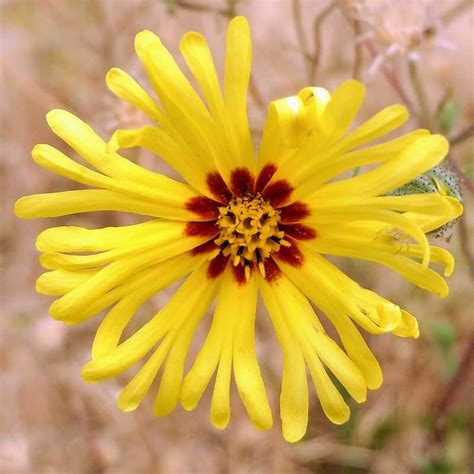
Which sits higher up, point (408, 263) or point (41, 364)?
point (41, 364)

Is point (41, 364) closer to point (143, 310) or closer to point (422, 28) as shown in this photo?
point (143, 310)

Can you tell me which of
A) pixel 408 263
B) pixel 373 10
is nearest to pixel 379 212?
pixel 408 263

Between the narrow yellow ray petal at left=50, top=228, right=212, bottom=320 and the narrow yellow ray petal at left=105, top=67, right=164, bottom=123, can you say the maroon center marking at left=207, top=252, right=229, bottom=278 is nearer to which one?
the narrow yellow ray petal at left=50, top=228, right=212, bottom=320

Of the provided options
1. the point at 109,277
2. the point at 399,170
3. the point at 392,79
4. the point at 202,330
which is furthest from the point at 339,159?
the point at 202,330

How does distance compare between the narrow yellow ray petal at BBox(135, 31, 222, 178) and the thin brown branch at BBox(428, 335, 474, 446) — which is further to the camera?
the thin brown branch at BBox(428, 335, 474, 446)

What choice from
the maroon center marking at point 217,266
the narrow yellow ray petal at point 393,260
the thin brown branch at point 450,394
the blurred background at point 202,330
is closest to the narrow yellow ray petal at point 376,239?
the narrow yellow ray petal at point 393,260

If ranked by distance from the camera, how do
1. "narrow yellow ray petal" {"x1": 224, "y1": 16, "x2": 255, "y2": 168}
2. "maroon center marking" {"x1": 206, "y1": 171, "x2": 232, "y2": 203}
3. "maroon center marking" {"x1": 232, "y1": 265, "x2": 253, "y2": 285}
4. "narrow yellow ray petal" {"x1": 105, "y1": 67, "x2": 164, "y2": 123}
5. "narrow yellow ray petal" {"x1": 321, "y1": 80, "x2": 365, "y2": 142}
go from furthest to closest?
1. "maroon center marking" {"x1": 232, "y1": 265, "x2": 253, "y2": 285}
2. "maroon center marking" {"x1": 206, "y1": 171, "x2": 232, "y2": 203}
3. "narrow yellow ray petal" {"x1": 105, "y1": 67, "x2": 164, "y2": 123}
4. "narrow yellow ray petal" {"x1": 224, "y1": 16, "x2": 255, "y2": 168}
5. "narrow yellow ray petal" {"x1": 321, "y1": 80, "x2": 365, "y2": 142}

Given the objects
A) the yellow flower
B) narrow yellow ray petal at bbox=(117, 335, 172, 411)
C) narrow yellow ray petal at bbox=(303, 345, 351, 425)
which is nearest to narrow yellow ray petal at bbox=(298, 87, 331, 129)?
the yellow flower
